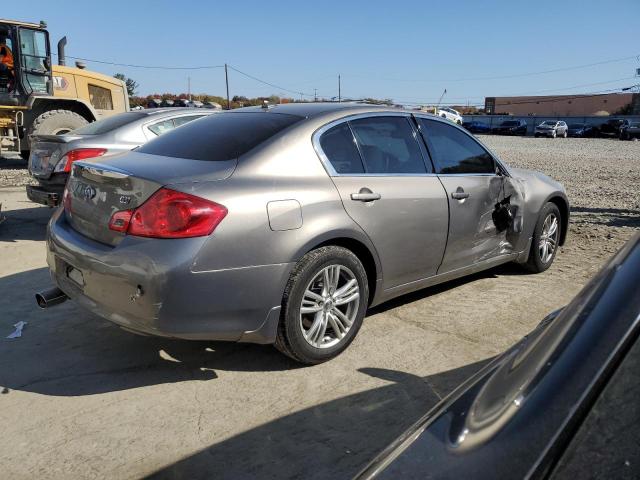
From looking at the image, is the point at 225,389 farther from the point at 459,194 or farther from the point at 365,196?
the point at 459,194

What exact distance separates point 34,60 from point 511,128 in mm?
45389

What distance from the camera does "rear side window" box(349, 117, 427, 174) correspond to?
4055 mm

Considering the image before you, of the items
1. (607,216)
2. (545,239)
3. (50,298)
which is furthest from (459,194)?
(607,216)

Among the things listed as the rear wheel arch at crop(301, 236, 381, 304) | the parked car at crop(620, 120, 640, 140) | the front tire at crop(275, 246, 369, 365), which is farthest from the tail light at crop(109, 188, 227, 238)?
the parked car at crop(620, 120, 640, 140)

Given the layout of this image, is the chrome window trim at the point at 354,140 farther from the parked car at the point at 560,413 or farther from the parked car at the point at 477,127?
the parked car at the point at 477,127

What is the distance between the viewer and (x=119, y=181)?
131 inches

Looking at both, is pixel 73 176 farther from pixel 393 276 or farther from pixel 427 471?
pixel 427 471

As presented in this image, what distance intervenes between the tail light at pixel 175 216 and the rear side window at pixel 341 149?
994 millimetres

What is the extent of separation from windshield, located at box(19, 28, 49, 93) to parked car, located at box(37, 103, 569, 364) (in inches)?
404

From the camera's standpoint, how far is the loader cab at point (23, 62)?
492 inches

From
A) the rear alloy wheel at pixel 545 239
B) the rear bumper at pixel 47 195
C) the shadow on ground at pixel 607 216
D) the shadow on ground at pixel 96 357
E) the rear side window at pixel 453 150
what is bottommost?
the shadow on ground at pixel 96 357

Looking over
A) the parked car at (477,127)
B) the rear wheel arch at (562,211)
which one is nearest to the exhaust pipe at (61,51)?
the rear wheel arch at (562,211)

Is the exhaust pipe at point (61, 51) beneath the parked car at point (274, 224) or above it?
above

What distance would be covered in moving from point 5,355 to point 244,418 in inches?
71.8
